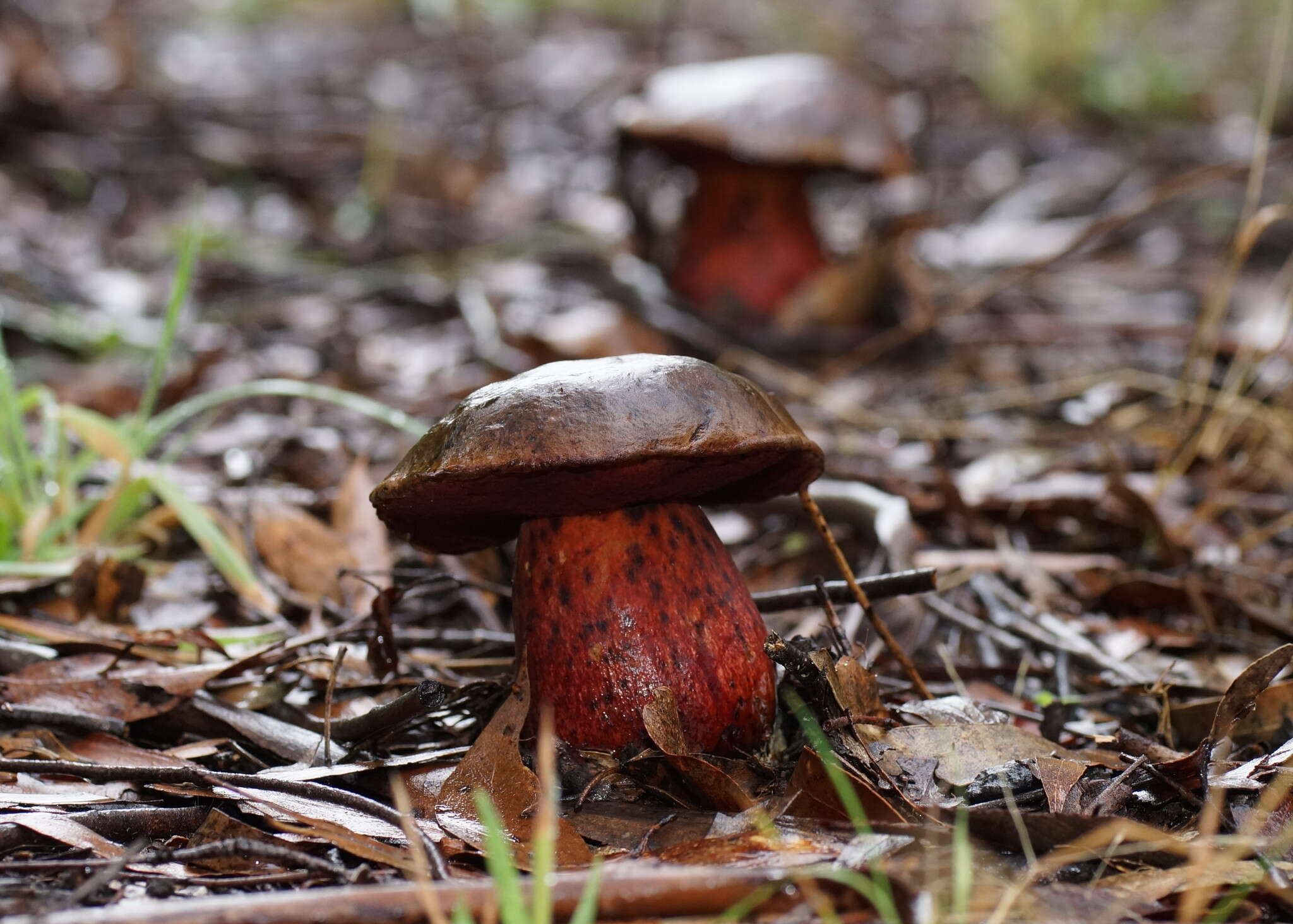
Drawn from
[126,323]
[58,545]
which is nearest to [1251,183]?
[58,545]

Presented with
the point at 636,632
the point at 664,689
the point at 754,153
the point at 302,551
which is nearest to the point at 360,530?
the point at 302,551

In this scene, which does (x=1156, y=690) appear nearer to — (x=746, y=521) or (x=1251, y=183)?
(x=746, y=521)

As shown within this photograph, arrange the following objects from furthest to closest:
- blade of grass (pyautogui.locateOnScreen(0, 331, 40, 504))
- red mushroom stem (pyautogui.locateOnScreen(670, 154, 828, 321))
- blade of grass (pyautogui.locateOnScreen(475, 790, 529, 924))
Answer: red mushroom stem (pyautogui.locateOnScreen(670, 154, 828, 321))
blade of grass (pyautogui.locateOnScreen(0, 331, 40, 504))
blade of grass (pyautogui.locateOnScreen(475, 790, 529, 924))

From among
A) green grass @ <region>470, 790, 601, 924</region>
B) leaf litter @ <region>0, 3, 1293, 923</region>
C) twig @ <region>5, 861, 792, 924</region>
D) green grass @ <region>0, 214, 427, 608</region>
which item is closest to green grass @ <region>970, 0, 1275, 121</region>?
leaf litter @ <region>0, 3, 1293, 923</region>

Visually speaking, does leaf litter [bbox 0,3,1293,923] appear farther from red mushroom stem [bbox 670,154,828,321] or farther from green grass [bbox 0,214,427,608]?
red mushroom stem [bbox 670,154,828,321]

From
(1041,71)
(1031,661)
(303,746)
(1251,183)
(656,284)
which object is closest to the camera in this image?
(303,746)

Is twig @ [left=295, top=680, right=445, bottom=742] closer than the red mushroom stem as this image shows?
Yes
